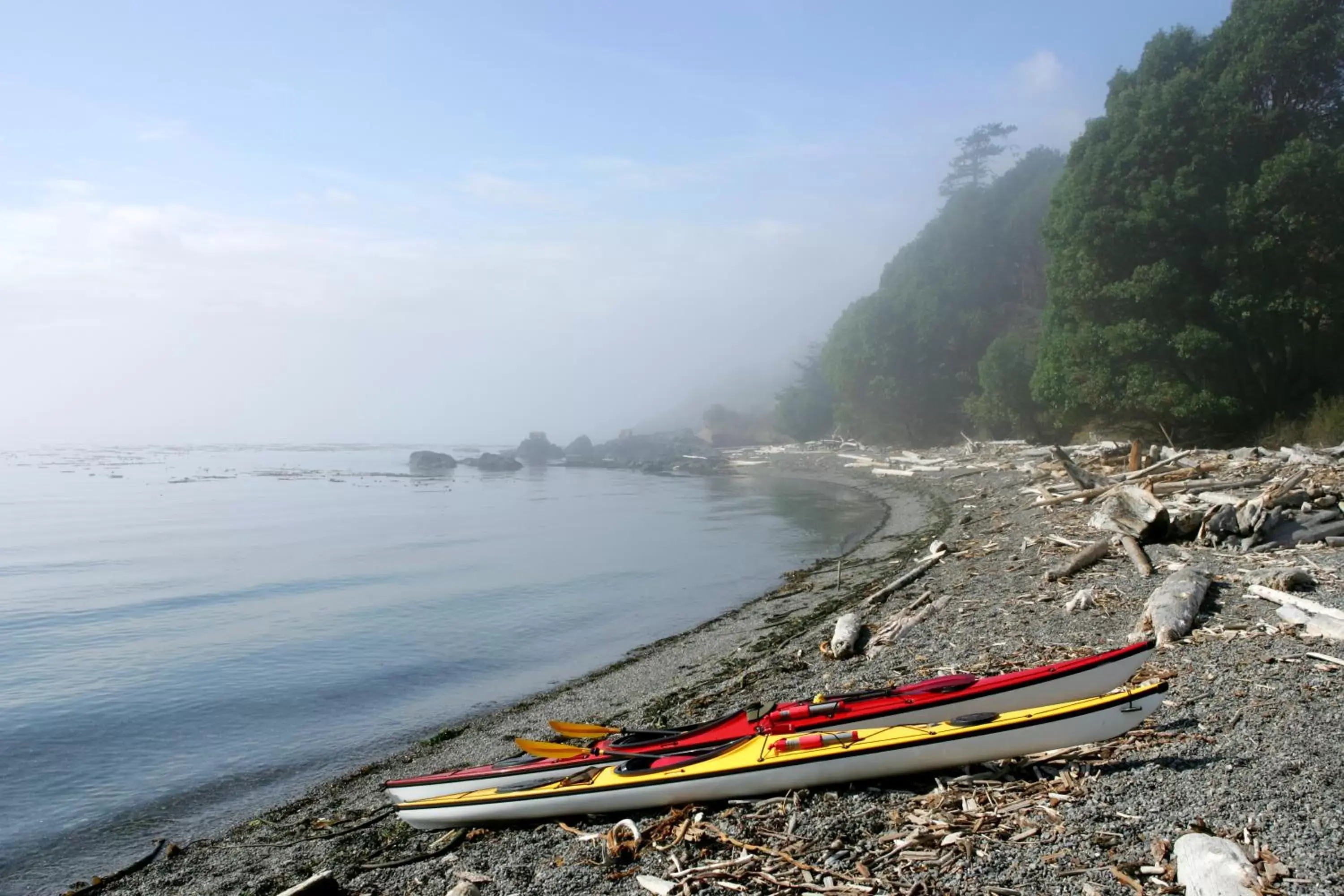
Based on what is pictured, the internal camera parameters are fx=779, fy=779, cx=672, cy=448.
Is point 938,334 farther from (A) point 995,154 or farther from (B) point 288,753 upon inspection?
(B) point 288,753

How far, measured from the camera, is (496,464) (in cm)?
8181

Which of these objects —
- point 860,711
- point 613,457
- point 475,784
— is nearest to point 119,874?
point 475,784

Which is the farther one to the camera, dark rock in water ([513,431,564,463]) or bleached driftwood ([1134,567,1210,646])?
dark rock in water ([513,431,564,463])

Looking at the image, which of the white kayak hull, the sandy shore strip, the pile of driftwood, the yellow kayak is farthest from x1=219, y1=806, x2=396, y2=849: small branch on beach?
the pile of driftwood

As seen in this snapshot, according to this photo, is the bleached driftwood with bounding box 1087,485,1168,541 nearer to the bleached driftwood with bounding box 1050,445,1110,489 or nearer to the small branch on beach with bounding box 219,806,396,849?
the bleached driftwood with bounding box 1050,445,1110,489

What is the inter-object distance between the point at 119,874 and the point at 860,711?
293 inches

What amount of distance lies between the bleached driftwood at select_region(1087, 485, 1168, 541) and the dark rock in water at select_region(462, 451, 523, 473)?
6989 cm

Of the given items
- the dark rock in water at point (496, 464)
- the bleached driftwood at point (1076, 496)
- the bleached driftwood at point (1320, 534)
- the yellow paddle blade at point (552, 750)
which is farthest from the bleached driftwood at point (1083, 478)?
the dark rock in water at point (496, 464)

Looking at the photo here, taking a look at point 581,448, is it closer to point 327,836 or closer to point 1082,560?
point 1082,560

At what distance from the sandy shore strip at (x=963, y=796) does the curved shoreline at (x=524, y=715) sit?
0.06 m

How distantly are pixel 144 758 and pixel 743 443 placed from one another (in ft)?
283

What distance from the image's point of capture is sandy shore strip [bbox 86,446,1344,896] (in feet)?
14.3

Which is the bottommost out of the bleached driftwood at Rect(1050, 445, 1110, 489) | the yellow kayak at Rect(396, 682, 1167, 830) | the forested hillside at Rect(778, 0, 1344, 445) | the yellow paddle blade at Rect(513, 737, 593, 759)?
the yellow paddle blade at Rect(513, 737, 593, 759)

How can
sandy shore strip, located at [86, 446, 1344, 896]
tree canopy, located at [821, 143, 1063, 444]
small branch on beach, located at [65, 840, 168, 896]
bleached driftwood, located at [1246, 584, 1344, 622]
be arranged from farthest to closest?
tree canopy, located at [821, 143, 1063, 444], bleached driftwood, located at [1246, 584, 1344, 622], small branch on beach, located at [65, 840, 168, 896], sandy shore strip, located at [86, 446, 1344, 896]
